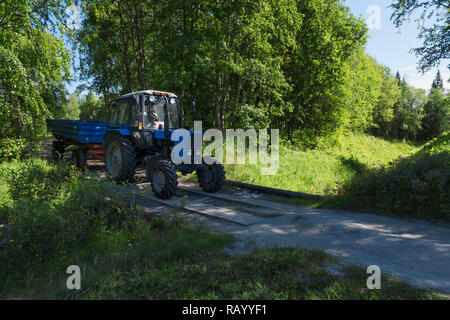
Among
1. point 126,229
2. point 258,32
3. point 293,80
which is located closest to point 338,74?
point 293,80

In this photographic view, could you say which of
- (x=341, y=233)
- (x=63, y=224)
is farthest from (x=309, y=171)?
(x=63, y=224)

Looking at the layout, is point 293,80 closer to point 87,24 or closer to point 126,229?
point 87,24

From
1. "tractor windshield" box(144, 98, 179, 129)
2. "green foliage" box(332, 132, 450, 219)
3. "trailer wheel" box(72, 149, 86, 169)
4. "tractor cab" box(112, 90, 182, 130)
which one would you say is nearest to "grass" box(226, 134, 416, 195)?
"green foliage" box(332, 132, 450, 219)

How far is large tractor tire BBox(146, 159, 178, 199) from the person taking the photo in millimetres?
6949

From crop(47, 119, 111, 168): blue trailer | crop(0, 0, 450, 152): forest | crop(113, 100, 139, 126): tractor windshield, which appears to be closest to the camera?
crop(113, 100, 139, 126): tractor windshield

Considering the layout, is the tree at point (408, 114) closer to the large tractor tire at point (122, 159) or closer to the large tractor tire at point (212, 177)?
the large tractor tire at point (212, 177)

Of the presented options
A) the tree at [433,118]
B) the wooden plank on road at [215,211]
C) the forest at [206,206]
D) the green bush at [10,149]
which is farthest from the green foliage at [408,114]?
the green bush at [10,149]

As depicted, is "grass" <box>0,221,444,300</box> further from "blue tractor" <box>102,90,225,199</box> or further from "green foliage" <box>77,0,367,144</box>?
"green foliage" <box>77,0,367,144</box>

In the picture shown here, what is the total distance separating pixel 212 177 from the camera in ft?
27.1

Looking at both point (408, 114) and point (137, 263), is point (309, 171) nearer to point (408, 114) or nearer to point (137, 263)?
point (137, 263)

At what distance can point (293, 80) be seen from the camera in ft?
72.5

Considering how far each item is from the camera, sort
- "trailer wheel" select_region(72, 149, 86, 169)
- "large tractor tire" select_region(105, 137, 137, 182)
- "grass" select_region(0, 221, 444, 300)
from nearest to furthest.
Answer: "grass" select_region(0, 221, 444, 300), "large tractor tire" select_region(105, 137, 137, 182), "trailer wheel" select_region(72, 149, 86, 169)

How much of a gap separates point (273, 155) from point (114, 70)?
17.0 metres

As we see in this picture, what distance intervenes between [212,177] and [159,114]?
259 centimetres
